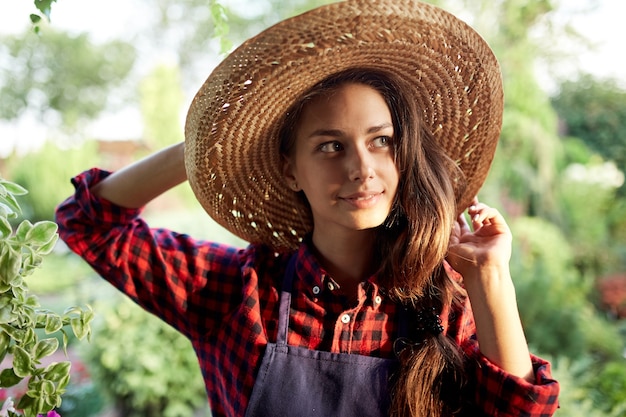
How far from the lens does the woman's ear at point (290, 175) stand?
1147 mm

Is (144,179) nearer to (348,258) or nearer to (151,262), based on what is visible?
(151,262)

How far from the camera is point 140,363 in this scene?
2.81m

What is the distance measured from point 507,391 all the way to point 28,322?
2.44ft

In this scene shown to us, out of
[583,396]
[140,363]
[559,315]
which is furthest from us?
[559,315]

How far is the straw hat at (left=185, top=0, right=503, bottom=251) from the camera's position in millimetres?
860

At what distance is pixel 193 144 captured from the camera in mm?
1049

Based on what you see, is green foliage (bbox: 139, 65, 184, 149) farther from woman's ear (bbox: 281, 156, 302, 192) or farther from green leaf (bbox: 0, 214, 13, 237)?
green leaf (bbox: 0, 214, 13, 237)

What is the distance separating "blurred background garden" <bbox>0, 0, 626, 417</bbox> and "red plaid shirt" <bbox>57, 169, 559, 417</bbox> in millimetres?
401

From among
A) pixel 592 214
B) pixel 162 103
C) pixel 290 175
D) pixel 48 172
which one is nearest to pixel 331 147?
pixel 290 175

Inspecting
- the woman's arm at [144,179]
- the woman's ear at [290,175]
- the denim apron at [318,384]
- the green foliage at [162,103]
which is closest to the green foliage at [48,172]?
the green foliage at [162,103]

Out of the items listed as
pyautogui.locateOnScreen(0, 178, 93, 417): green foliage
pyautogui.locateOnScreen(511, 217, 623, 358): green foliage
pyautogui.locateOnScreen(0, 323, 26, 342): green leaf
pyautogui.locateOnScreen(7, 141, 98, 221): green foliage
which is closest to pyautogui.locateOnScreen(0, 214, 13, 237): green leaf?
pyautogui.locateOnScreen(0, 178, 93, 417): green foliage

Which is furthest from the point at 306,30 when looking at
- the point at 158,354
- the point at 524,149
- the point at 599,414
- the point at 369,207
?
the point at 524,149

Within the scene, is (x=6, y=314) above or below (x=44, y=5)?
below

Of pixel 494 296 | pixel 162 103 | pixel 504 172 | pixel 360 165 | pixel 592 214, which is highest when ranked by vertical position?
pixel 162 103
